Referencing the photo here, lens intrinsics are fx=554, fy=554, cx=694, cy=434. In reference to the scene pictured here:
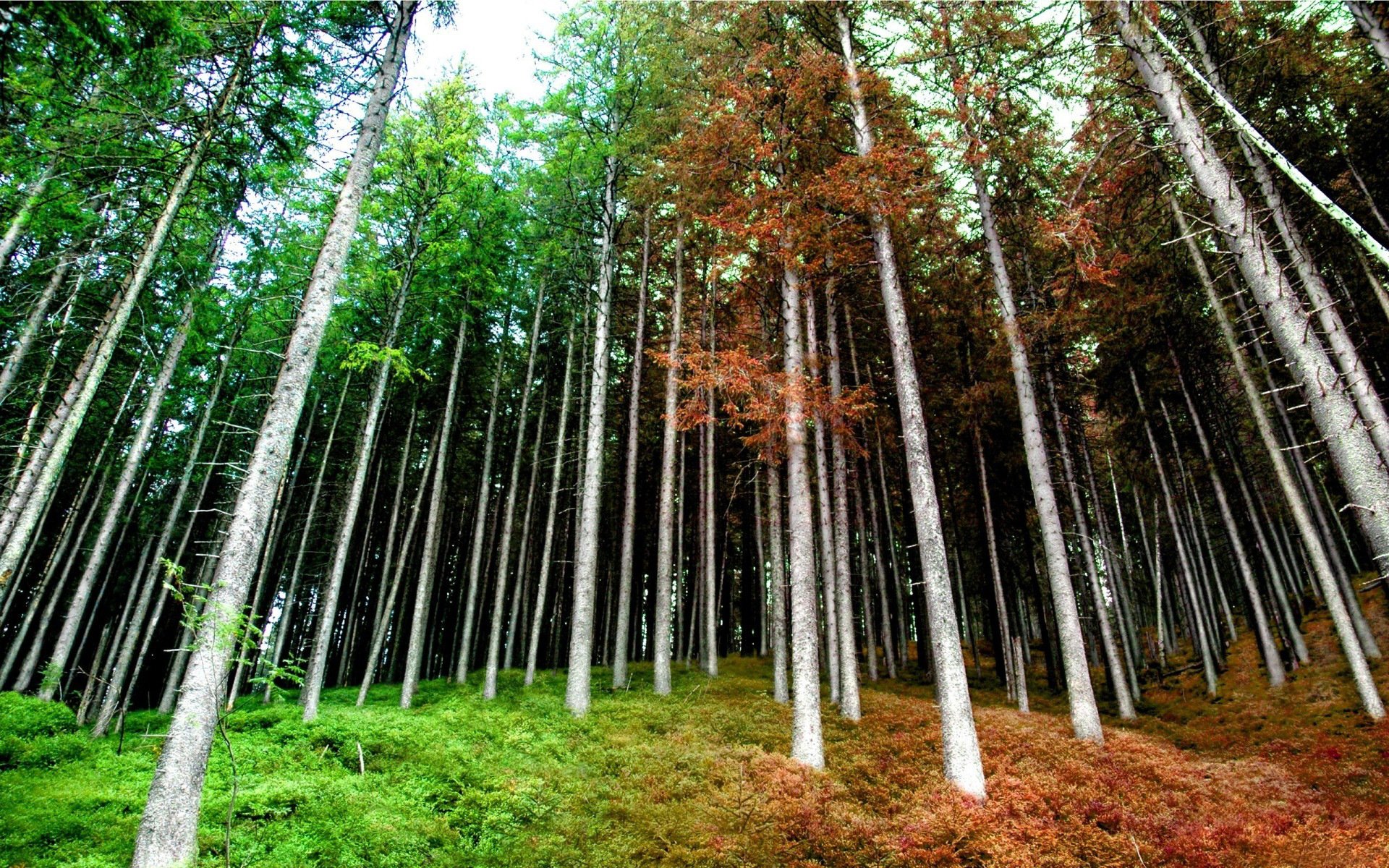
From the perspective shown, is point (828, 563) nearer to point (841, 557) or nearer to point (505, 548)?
point (841, 557)

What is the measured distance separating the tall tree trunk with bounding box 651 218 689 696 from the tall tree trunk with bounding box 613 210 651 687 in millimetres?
786

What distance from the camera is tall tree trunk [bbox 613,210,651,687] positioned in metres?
13.9

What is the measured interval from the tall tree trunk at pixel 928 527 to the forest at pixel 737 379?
7 centimetres

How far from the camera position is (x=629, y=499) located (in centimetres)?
1512

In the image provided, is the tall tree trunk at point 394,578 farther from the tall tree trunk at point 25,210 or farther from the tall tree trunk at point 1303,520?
the tall tree trunk at point 1303,520

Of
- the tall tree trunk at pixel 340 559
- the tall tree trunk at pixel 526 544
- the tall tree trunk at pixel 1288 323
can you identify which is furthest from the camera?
the tall tree trunk at pixel 526 544

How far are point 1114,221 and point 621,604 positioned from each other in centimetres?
1483

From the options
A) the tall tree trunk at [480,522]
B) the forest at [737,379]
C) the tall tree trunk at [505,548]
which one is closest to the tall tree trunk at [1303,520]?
the forest at [737,379]

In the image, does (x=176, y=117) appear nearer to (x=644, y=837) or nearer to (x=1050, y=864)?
(x=644, y=837)

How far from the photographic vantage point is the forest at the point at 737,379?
6820mm

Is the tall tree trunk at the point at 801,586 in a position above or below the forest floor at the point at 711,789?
above

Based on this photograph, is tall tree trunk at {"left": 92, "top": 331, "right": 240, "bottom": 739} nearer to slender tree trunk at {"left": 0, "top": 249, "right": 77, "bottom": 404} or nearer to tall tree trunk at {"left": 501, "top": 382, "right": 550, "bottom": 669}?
slender tree trunk at {"left": 0, "top": 249, "right": 77, "bottom": 404}

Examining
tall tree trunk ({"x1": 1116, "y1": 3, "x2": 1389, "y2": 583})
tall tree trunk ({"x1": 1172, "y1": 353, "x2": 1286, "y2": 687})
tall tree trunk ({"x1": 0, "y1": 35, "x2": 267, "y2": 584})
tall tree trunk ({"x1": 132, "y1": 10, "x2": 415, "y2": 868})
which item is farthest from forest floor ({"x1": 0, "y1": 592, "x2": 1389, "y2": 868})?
tall tree trunk ({"x1": 1116, "y1": 3, "x2": 1389, "y2": 583})

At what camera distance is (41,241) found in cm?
1194
